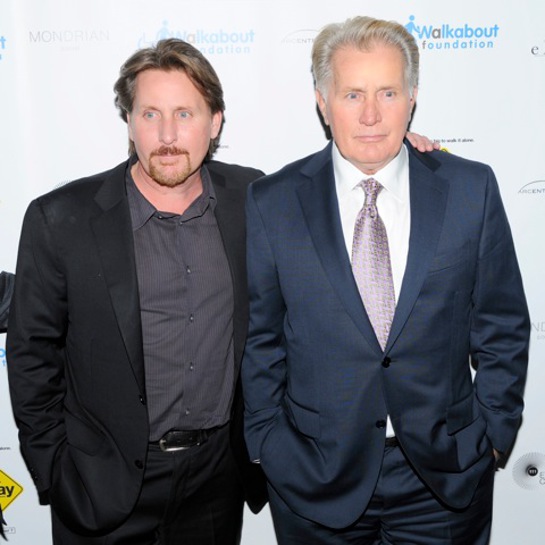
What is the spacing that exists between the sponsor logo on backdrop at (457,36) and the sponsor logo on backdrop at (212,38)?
2.20 ft

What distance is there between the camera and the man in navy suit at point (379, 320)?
2.00 metres

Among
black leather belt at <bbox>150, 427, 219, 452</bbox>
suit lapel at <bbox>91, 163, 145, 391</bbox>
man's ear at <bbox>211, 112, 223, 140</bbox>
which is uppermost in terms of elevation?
man's ear at <bbox>211, 112, 223, 140</bbox>

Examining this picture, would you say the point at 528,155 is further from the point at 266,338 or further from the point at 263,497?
the point at 263,497

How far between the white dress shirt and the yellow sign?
1.92 m

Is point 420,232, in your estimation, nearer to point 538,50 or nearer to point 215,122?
point 215,122

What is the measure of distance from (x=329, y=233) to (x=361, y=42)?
556mm

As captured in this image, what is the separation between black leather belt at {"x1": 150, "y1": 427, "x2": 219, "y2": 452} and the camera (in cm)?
235

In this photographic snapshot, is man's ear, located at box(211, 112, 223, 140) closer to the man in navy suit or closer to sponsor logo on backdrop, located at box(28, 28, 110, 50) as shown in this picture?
the man in navy suit

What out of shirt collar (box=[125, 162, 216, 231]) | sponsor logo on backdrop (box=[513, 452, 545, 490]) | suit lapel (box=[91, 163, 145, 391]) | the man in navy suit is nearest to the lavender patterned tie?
the man in navy suit

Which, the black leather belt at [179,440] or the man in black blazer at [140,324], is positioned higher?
the man in black blazer at [140,324]

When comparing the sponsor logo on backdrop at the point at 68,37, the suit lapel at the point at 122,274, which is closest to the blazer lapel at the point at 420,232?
the suit lapel at the point at 122,274

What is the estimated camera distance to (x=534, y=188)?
2.93m

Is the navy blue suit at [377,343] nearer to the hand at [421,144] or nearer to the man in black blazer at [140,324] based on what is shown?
the hand at [421,144]

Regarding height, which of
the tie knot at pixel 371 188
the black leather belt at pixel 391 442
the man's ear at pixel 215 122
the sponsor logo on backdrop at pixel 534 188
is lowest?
the black leather belt at pixel 391 442
